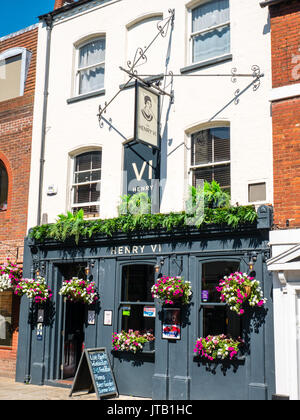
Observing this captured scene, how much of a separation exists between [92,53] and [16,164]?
141 inches

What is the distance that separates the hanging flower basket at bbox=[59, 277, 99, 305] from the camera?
36.8 feet

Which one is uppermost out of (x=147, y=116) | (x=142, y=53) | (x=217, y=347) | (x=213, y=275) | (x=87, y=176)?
(x=142, y=53)

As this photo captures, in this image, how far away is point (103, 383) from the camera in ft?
34.0

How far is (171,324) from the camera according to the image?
1037 cm

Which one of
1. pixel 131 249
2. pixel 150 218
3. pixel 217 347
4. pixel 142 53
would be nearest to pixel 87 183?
pixel 131 249

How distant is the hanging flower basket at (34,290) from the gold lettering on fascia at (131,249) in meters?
1.97

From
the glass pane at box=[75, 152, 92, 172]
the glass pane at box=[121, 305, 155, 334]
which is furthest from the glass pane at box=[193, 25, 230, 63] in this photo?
the glass pane at box=[121, 305, 155, 334]

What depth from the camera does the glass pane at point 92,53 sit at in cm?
1318

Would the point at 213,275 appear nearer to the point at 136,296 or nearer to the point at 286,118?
the point at 136,296

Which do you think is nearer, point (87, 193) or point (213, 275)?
point (213, 275)

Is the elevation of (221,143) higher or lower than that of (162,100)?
lower

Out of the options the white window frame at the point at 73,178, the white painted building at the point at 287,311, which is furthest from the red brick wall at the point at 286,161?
the white window frame at the point at 73,178

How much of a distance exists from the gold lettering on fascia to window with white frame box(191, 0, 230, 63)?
4.34 meters

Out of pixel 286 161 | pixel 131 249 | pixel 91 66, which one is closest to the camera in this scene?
pixel 286 161
